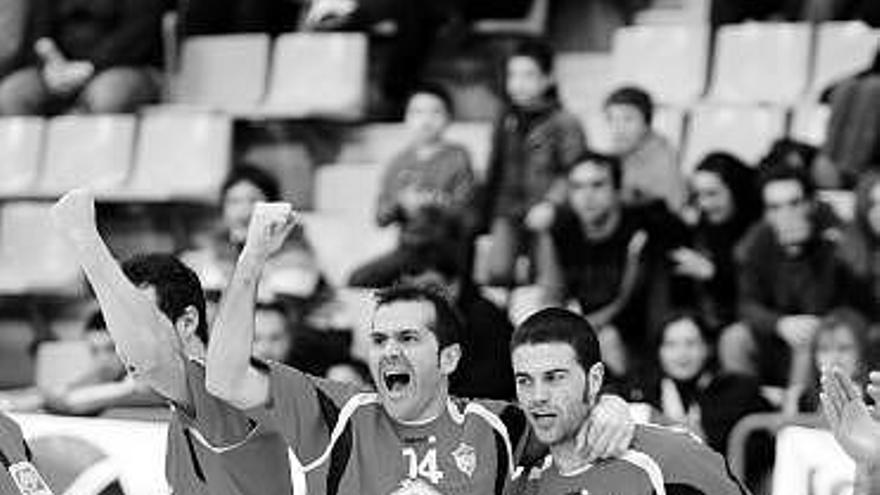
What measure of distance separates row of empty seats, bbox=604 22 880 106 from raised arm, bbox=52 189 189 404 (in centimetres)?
511

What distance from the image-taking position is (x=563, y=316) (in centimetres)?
631

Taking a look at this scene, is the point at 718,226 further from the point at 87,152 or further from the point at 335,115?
the point at 87,152

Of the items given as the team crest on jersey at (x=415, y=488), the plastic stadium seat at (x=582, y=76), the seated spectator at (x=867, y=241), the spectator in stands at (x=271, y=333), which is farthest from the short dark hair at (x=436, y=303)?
the plastic stadium seat at (x=582, y=76)

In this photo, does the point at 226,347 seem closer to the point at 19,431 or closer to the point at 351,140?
the point at 19,431

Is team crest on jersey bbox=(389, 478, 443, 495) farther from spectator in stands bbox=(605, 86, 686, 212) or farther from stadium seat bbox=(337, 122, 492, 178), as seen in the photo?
stadium seat bbox=(337, 122, 492, 178)

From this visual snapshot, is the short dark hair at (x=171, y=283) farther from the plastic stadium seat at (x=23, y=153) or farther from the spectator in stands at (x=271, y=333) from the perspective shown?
the plastic stadium seat at (x=23, y=153)

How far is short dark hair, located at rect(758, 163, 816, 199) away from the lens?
9.30 metres

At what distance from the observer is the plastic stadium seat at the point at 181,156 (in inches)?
456

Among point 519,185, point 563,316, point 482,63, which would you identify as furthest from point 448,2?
point 563,316

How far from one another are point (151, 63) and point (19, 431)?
5357 mm

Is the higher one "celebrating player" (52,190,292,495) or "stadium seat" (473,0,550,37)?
"stadium seat" (473,0,550,37)

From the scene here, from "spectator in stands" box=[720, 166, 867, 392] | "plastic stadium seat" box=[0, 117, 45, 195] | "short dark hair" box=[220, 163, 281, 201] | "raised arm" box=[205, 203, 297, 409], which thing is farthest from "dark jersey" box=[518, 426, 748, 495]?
"plastic stadium seat" box=[0, 117, 45, 195]

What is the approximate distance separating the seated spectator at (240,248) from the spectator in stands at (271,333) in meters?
0.60

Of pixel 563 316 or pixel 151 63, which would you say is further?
pixel 151 63
